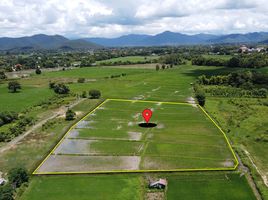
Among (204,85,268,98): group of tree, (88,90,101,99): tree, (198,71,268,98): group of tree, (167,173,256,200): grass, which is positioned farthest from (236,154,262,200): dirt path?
(198,71,268,98): group of tree

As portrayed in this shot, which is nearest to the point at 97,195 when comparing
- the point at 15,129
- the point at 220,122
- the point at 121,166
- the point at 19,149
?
the point at 121,166

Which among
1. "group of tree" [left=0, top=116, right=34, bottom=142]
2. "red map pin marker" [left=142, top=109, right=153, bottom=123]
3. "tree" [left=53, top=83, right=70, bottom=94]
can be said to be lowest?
"tree" [left=53, top=83, right=70, bottom=94]

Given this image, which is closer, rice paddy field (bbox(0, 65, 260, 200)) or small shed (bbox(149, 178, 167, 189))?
rice paddy field (bbox(0, 65, 260, 200))

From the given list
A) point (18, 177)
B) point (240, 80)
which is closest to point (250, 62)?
point (240, 80)

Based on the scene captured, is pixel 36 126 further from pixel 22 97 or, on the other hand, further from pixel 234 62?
pixel 234 62

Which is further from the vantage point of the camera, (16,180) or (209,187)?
(16,180)

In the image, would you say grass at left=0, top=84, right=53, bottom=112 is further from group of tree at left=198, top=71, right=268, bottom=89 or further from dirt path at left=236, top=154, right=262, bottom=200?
group of tree at left=198, top=71, right=268, bottom=89

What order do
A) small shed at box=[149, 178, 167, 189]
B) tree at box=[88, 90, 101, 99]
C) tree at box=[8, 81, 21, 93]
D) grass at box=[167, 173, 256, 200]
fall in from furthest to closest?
tree at box=[8, 81, 21, 93] → tree at box=[88, 90, 101, 99] → small shed at box=[149, 178, 167, 189] → grass at box=[167, 173, 256, 200]

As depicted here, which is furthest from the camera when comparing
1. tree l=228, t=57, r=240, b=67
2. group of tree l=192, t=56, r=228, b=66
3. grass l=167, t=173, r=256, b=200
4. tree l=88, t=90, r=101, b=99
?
group of tree l=192, t=56, r=228, b=66

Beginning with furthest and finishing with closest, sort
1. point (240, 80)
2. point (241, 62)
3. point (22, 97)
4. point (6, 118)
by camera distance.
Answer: point (241, 62) → point (240, 80) → point (22, 97) → point (6, 118)
